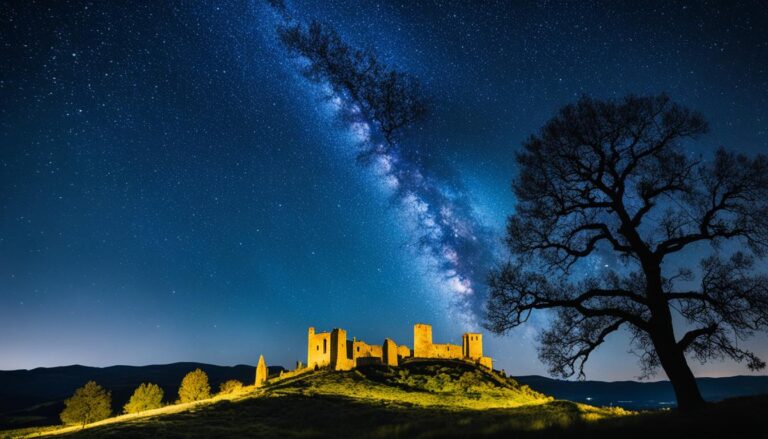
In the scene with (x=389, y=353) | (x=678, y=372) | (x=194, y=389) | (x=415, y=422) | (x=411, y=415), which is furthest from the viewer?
(x=194, y=389)

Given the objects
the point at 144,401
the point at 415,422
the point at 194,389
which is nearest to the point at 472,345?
the point at 194,389

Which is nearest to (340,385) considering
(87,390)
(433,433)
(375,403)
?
(375,403)

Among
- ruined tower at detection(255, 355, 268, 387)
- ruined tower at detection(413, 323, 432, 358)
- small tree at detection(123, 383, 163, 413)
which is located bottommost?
small tree at detection(123, 383, 163, 413)

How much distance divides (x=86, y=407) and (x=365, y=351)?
41.8 m

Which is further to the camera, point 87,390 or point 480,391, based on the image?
point 87,390

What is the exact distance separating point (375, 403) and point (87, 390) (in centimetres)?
5145

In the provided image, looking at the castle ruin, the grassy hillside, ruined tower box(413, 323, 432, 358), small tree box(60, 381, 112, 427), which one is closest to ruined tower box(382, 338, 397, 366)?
the castle ruin

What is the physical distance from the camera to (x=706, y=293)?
11.9 meters

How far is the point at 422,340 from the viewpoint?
3280 inches

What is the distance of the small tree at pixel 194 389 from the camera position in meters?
74.7

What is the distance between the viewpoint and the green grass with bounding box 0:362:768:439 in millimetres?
9203

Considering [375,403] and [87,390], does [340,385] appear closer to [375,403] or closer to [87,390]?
[375,403]

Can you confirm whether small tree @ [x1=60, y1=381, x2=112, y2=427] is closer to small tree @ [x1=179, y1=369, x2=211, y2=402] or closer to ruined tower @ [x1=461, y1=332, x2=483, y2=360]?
small tree @ [x1=179, y1=369, x2=211, y2=402]

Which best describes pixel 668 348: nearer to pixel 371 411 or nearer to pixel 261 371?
pixel 371 411
